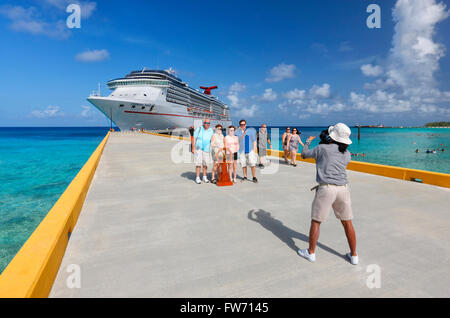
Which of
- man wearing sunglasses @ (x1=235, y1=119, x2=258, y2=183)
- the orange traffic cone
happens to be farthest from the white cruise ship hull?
the orange traffic cone

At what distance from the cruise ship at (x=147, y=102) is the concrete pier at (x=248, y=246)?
3537 centimetres

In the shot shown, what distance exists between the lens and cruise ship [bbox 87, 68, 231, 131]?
137ft

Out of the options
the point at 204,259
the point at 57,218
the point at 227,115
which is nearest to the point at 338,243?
the point at 204,259

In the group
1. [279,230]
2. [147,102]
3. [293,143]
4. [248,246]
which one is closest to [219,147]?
[279,230]

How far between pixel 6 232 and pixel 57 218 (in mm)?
5723

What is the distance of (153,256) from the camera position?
9.14 ft

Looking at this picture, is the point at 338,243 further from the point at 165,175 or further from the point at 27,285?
the point at 165,175

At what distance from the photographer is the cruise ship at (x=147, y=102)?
137 feet

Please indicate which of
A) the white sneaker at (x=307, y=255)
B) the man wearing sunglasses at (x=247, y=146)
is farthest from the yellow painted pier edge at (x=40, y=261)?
the man wearing sunglasses at (x=247, y=146)

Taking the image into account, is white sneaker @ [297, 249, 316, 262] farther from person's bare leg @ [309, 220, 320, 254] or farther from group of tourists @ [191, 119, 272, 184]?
group of tourists @ [191, 119, 272, 184]

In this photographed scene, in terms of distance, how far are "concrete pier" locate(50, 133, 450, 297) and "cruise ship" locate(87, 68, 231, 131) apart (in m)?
35.4

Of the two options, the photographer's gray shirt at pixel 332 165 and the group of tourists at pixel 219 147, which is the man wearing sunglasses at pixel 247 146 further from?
the photographer's gray shirt at pixel 332 165

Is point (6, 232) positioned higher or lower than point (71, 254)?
lower

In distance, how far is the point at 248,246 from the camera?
3049mm
